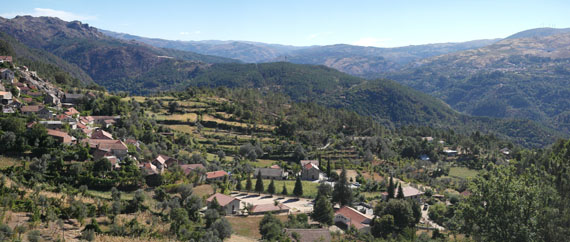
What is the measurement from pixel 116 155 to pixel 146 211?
1255 cm

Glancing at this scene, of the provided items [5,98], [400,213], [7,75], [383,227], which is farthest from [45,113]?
[400,213]

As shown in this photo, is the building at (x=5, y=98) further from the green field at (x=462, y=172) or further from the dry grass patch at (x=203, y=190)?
the green field at (x=462, y=172)

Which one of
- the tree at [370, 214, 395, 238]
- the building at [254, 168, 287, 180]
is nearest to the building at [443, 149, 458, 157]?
the building at [254, 168, 287, 180]

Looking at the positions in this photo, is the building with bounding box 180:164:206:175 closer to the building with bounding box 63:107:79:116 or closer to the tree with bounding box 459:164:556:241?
the building with bounding box 63:107:79:116

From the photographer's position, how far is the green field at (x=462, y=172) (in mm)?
76875

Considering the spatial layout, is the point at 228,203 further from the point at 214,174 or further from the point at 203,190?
the point at 214,174

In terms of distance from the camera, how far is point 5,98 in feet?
155

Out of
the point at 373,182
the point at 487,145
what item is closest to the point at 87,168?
the point at 373,182

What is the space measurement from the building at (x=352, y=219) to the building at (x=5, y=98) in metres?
45.8

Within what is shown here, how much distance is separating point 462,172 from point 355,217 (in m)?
50.6

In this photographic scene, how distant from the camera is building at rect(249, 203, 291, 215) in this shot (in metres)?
40.6

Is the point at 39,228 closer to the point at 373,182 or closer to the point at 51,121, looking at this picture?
the point at 51,121

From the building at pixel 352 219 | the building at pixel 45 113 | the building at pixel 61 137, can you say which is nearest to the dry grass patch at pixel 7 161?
the building at pixel 61 137

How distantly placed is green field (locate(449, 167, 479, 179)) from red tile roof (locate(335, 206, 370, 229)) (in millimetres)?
44401
